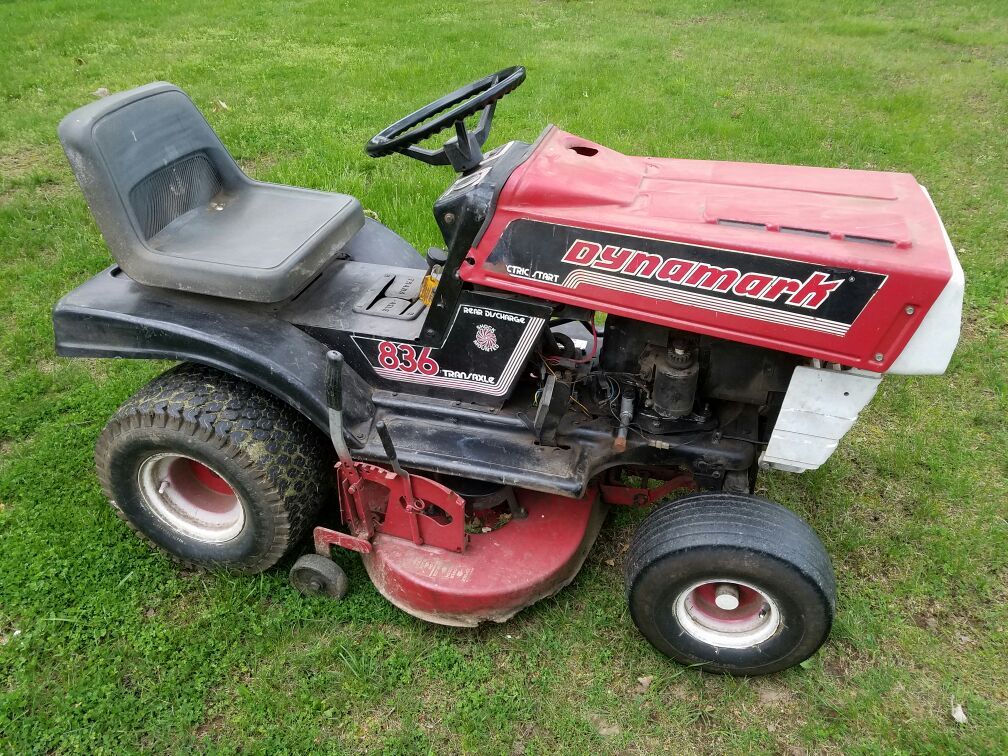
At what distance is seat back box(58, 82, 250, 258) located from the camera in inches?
103

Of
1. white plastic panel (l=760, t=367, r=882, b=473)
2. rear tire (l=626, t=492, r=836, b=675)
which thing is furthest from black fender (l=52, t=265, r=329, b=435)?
white plastic panel (l=760, t=367, r=882, b=473)

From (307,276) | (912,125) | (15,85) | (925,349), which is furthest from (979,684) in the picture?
(15,85)

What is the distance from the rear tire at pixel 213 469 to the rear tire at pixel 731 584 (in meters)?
1.23

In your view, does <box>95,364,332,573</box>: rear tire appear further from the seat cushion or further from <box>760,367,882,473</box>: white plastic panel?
<box>760,367,882,473</box>: white plastic panel

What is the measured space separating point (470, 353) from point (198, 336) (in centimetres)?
93

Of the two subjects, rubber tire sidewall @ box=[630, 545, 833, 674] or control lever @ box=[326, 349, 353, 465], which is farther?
control lever @ box=[326, 349, 353, 465]

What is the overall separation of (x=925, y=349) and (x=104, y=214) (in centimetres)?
269

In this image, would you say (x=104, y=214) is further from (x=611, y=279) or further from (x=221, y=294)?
(x=611, y=279)

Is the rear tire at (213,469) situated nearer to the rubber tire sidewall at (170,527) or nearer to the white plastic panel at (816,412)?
the rubber tire sidewall at (170,527)

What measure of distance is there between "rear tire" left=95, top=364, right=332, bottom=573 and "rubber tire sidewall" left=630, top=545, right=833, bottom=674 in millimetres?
1268

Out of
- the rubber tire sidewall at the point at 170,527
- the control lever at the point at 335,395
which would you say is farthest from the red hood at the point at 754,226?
the rubber tire sidewall at the point at 170,527

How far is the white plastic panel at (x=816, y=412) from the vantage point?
2238 millimetres

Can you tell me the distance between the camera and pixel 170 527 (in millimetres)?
2920

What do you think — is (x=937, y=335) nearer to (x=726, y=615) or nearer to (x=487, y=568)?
(x=726, y=615)
